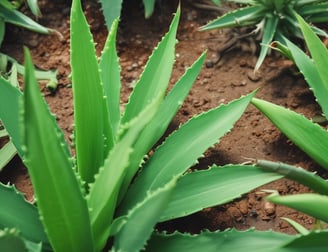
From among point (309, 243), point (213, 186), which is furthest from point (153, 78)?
point (309, 243)

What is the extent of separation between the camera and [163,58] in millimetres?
1446

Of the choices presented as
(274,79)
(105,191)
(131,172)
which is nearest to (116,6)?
(274,79)

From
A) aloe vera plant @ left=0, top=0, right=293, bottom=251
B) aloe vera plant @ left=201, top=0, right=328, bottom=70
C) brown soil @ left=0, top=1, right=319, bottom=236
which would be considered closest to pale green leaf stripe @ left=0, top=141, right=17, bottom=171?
brown soil @ left=0, top=1, right=319, bottom=236

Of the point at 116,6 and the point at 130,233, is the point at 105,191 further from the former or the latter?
the point at 116,6

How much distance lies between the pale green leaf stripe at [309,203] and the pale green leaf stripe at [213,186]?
8 centimetres

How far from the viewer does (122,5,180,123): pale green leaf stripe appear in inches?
56.2

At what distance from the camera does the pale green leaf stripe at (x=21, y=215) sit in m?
1.23

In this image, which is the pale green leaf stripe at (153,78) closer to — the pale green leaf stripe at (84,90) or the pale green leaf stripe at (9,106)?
the pale green leaf stripe at (84,90)

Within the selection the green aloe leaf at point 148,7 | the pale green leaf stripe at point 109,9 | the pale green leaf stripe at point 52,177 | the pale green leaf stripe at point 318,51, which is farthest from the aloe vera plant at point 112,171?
the green aloe leaf at point 148,7

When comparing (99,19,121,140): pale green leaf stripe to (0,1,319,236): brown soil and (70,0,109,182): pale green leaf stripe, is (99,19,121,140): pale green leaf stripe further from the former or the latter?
(0,1,319,236): brown soil

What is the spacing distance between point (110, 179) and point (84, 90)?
27 cm

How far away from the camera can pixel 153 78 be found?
1441 mm

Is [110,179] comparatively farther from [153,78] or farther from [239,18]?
[239,18]

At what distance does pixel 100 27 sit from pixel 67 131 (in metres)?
0.49
